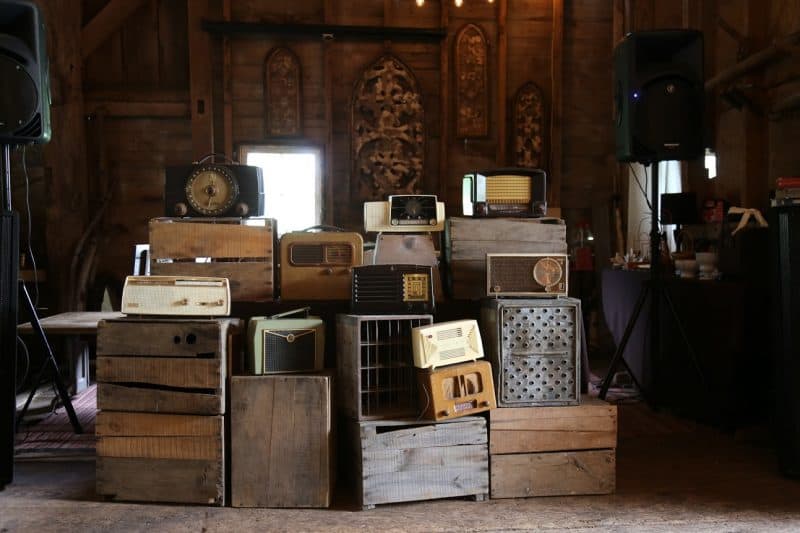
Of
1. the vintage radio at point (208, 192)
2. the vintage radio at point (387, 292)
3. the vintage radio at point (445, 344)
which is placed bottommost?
the vintage radio at point (445, 344)

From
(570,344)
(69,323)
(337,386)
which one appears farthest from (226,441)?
(69,323)

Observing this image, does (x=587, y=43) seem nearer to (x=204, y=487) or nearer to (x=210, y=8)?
(x=210, y=8)

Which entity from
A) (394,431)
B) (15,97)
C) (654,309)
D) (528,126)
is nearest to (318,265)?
(394,431)

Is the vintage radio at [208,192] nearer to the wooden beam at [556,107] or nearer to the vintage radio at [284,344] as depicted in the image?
the vintage radio at [284,344]

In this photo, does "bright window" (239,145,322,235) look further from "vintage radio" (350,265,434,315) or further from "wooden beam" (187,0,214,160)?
"vintage radio" (350,265,434,315)

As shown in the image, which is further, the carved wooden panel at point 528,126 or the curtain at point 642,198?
the carved wooden panel at point 528,126

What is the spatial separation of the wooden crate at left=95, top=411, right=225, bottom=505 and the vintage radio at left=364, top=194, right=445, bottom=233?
1.17 meters

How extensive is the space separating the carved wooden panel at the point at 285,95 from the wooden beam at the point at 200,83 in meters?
0.52

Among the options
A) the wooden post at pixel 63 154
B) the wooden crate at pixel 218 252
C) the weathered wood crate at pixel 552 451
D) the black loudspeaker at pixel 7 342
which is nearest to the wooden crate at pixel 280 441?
the wooden crate at pixel 218 252

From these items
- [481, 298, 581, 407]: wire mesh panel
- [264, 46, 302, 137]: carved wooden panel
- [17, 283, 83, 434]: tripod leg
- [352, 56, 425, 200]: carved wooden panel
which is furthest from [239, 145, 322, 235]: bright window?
[481, 298, 581, 407]: wire mesh panel

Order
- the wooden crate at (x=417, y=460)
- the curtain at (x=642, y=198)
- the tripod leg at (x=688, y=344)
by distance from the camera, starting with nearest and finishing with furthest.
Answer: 1. the wooden crate at (x=417, y=460)
2. the tripod leg at (x=688, y=344)
3. the curtain at (x=642, y=198)

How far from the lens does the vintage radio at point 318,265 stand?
10.0ft

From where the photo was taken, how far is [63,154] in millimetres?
5441

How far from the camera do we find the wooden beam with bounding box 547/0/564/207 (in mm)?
6035
